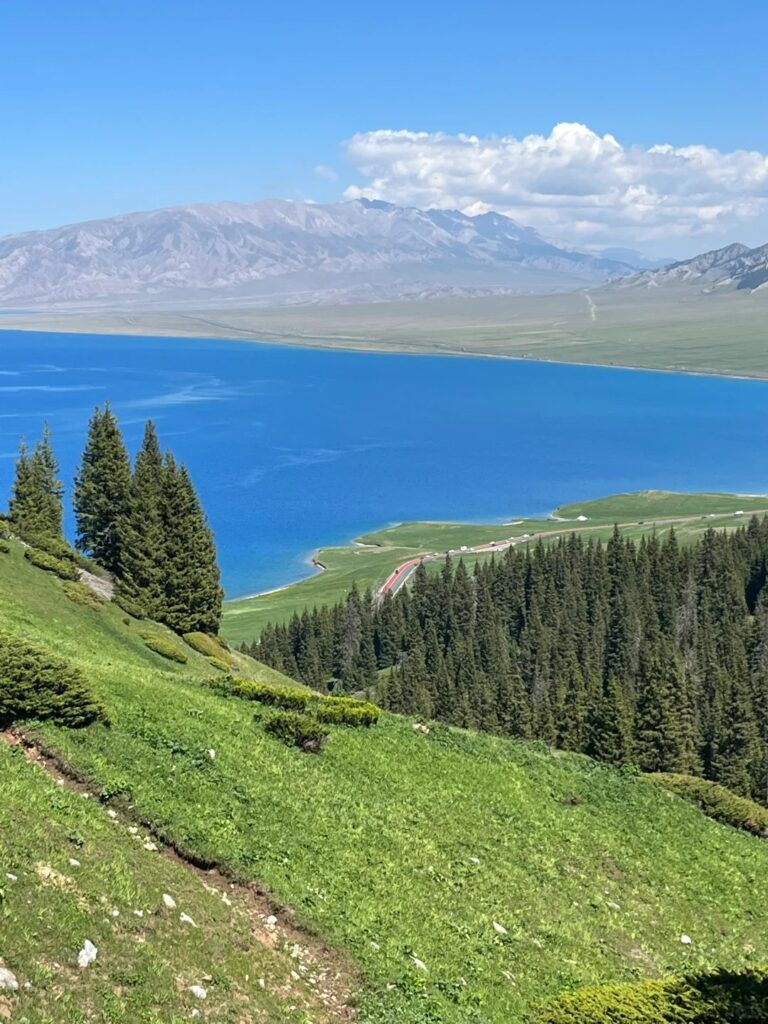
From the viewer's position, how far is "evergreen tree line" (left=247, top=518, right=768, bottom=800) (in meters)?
76.0

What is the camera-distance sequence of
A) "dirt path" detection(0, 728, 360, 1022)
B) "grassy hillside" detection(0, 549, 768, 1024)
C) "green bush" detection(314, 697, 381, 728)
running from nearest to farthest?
"dirt path" detection(0, 728, 360, 1022) < "grassy hillside" detection(0, 549, 768, 1024) < "green bush" detection(314, 697, 381, 728)

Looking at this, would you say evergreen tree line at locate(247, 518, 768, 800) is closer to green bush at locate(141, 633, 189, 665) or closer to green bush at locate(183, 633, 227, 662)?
green bush at locate(183, 633, 227, 662)

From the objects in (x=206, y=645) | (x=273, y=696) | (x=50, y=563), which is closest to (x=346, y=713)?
(x=273, y=696)

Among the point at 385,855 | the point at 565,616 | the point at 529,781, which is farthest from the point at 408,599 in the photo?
the point at 385,855

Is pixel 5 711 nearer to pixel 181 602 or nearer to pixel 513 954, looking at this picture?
pixel 513 954

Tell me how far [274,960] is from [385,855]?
6062mm

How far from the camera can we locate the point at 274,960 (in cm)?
1719

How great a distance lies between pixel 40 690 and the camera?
76.6 ft

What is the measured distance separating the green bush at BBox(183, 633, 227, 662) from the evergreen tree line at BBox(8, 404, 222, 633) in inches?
58.4

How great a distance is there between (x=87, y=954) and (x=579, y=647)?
353ft

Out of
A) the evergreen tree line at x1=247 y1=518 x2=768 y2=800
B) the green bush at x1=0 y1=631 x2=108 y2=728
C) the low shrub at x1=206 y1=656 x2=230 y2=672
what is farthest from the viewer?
the evergreen tree line at x1=247 y1=518 x2=768 y2=800

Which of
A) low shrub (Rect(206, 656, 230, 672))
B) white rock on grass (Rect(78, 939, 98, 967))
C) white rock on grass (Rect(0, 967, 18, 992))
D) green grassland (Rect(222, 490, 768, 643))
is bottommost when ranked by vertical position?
green grassland (Rect(222, 490, 768, 643))

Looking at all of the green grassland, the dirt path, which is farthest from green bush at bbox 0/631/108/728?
the green grassland

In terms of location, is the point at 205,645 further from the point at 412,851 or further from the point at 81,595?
the point at 412,851
